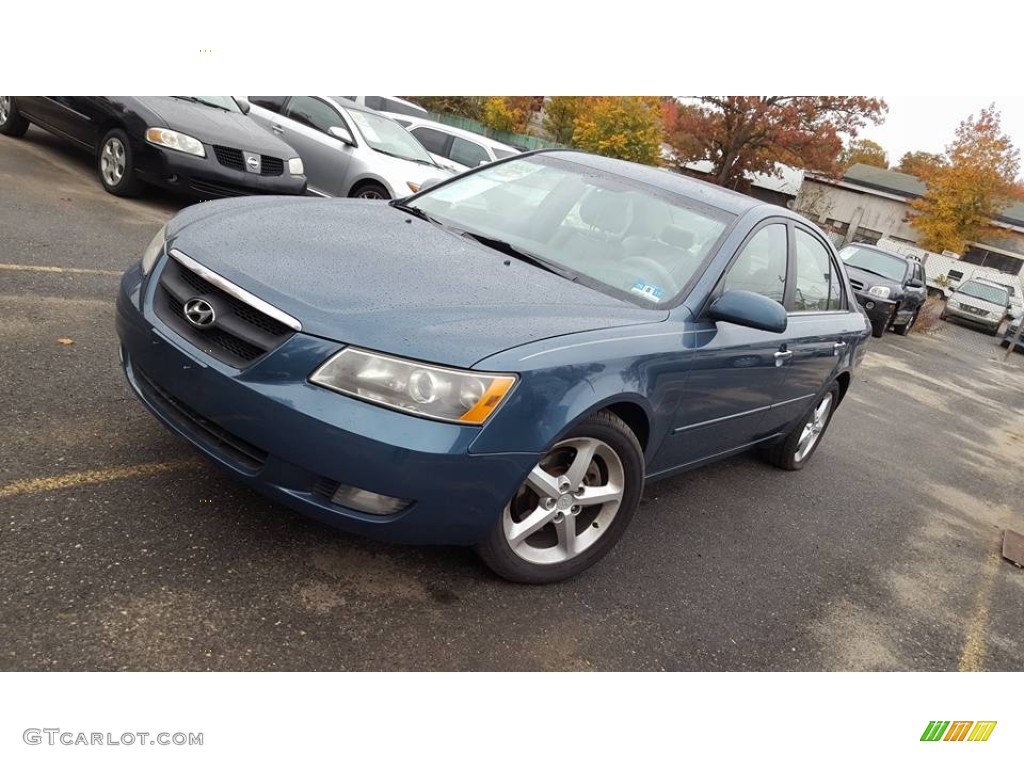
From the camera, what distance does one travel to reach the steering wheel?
10.8 feet

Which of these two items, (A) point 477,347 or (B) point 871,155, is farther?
(B) point 871,155

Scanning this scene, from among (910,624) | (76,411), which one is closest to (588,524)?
(910,624)

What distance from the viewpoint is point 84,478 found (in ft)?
9.47

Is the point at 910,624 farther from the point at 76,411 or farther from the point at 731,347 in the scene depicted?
the point at 76,411

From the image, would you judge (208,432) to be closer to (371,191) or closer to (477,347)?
(477,347)

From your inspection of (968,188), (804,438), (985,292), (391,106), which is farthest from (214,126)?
(968,188)

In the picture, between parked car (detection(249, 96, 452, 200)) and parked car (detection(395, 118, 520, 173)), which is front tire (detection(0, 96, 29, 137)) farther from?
parked car (detection(395, 118, 520, 173))

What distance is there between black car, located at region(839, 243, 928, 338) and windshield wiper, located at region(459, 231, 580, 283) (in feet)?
40.4

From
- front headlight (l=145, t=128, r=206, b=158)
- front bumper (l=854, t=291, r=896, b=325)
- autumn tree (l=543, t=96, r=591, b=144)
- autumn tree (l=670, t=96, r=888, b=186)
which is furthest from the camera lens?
autumn tree (l=543, t=96, r=591, b=144)

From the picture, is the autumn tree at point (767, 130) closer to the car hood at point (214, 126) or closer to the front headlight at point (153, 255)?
the car hood at point (214, 126)

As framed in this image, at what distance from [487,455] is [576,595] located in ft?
3.09

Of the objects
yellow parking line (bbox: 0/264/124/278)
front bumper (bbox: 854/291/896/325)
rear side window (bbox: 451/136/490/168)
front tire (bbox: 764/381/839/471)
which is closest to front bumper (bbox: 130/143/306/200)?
yellow parking line (bbox: 0/264/124/278)

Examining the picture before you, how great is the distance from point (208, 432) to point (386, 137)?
7771 millimetres

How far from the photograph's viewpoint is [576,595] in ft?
10.1
